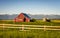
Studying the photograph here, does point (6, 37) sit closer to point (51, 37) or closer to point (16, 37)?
point (16, 37)

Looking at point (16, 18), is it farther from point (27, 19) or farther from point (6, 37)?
point (6, 37)

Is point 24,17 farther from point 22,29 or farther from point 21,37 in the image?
point 21,37

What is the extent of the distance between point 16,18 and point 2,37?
173 ft

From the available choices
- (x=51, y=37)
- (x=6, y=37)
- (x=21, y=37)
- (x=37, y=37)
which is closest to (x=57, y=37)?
(x=51, y=37)

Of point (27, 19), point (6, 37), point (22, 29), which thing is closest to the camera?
point (6, 37)

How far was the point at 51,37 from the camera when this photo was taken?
675 inches

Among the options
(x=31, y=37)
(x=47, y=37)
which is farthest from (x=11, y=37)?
(x=47, y=37)

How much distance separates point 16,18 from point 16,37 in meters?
52.4

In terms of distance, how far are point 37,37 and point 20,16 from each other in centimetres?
5220

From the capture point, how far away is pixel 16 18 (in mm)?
69125

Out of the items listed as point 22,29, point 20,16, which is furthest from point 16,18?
point 22,29

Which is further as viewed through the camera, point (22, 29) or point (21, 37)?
point (22, 29)

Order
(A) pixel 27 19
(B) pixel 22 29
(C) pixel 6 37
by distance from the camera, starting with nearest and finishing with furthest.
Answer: (C) pixel 6 37
(B) pixel 22 29
(A) pixel 27 19

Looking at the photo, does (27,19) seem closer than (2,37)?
No
